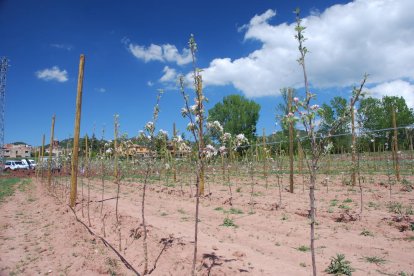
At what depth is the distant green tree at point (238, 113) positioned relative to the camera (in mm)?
55438

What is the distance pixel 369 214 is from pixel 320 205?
1.63 metres

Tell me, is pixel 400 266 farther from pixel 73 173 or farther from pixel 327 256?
pixel 73 173

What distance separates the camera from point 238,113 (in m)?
56.5

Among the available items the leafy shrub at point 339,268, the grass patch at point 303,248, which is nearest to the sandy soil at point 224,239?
A: the grass patch at point 303,248

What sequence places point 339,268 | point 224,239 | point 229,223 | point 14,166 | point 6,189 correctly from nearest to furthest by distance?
point 339,268 → point 224,239 → point 229,223 → point 6,189 → point 14,166

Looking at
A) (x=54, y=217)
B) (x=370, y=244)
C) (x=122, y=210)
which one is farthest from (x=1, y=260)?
(x=370, y=244)

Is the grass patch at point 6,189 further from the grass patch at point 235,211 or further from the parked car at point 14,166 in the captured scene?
the parked car at point 14,166

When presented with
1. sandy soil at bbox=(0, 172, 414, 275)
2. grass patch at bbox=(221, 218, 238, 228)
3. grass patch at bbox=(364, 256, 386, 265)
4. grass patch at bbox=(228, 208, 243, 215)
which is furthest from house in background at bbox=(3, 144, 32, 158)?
grass patch at bbox=(364, 256, 386, 265)

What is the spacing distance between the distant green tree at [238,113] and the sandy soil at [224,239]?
46102 millimetres

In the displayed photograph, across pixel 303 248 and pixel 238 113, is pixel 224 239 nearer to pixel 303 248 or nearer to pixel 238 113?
pixel 303 248

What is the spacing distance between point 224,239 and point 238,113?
5139cm

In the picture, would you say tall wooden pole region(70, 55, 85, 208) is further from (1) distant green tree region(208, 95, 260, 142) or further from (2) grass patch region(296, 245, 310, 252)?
(1) distant green tree region(208, 95, 260, 142)

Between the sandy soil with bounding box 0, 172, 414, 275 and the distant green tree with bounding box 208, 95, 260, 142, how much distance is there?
46102 millimetres

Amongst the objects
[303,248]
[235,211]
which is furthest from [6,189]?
[303,248]
